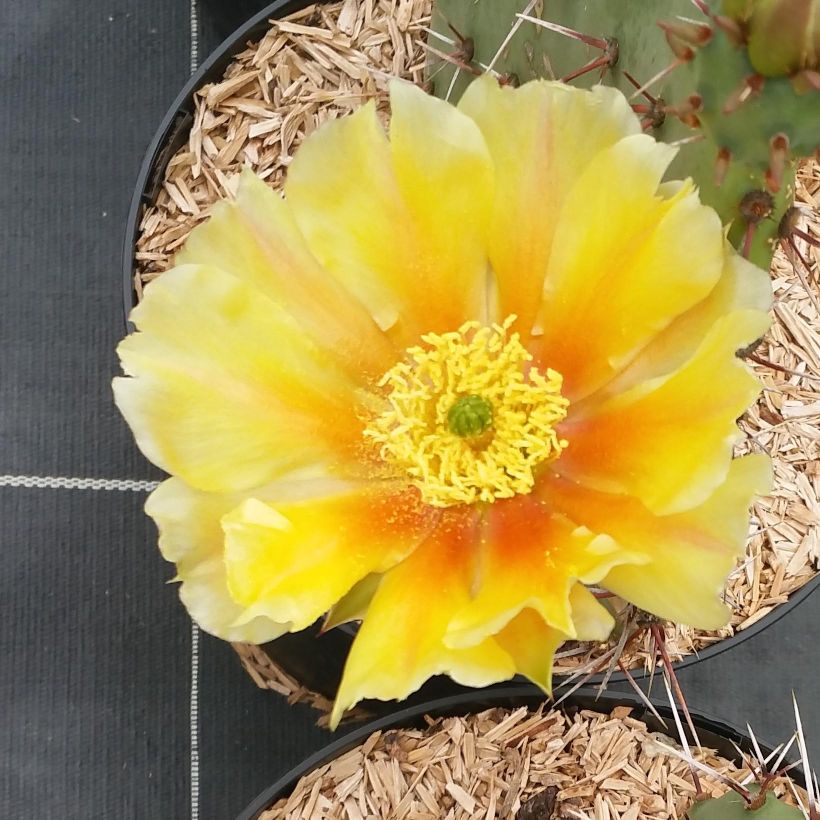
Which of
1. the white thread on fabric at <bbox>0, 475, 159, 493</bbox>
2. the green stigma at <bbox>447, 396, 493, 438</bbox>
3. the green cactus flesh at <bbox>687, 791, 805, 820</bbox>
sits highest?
the green stigma at <bbox>447, 396, 493, 438</bbox>

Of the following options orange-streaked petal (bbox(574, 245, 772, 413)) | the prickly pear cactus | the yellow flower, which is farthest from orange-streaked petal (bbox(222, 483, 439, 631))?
the prickly pear cactus

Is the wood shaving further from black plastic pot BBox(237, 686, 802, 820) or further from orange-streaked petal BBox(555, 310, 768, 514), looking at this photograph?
orange-streaked petal BBox(555, 310, 768, 514)

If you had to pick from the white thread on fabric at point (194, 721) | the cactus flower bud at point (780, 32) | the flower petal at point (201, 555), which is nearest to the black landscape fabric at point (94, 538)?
the white thread on fabric at point (194, 721)

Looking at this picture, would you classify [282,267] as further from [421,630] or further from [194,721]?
[194,721]

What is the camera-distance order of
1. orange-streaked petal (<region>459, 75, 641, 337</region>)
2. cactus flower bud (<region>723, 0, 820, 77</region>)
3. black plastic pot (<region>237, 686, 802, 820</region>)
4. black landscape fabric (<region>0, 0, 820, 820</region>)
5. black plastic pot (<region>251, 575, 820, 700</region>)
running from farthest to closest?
black landscape fabric (<region>0, 0, 820, 820</region>), black plastic pot (<region>251, 575, 820, 700</region>), black plastic pot (<region>237, 686, 802, 820</region>), orange-streaked petal (<region>459, 75, 641, 337</region>), cactus flower bud (<region>723, 0, 820, 77</region>)

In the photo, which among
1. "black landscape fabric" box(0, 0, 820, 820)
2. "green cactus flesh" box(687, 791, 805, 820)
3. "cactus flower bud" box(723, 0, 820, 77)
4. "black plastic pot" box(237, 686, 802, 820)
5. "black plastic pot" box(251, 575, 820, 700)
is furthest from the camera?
"black landscape fabric" box(0, 0, 820, 820)

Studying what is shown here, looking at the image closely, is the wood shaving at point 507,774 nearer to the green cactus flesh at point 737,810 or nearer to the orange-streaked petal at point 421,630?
the green cactus flesh at point 737,810
